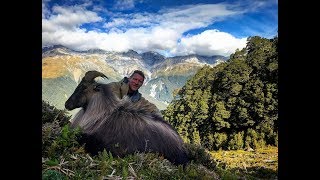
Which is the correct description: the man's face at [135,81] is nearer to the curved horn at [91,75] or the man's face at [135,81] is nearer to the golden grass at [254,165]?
the curved horn at [91,75]

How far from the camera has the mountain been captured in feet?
29.3

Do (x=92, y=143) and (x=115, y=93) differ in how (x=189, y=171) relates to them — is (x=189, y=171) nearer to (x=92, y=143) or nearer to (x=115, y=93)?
(x=92, y=143)

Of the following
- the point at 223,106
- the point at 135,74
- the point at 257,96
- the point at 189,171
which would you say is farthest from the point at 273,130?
the point at 189,171

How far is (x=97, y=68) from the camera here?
11688mm

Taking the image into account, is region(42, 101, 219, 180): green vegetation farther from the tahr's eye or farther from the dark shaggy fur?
the tahr's eye

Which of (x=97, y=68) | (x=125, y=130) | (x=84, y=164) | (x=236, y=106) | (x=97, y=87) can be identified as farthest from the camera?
(x=236, y=106)

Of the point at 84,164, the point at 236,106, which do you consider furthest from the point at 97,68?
the point at 236,106

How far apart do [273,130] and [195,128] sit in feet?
30.4

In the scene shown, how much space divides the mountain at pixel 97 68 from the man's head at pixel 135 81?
19.4 inches

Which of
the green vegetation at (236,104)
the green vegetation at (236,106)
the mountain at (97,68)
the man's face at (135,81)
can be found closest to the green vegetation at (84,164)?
the mountain at (97,68)

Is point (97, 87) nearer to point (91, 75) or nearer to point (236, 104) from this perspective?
point (91, 75)

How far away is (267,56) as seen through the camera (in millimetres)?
33969

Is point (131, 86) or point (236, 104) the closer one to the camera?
point (131, 86)

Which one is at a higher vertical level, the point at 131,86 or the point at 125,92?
the point at 131,86
